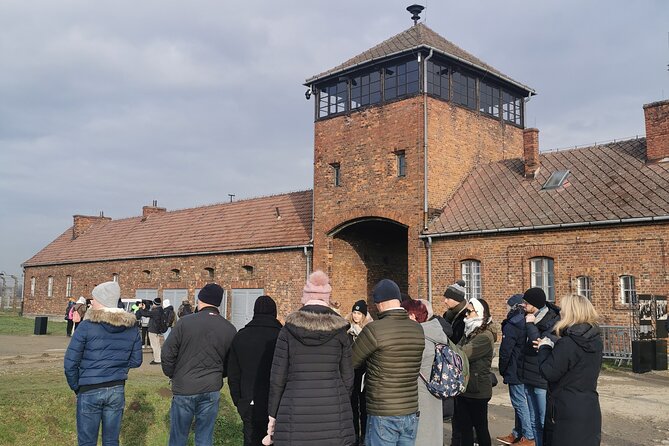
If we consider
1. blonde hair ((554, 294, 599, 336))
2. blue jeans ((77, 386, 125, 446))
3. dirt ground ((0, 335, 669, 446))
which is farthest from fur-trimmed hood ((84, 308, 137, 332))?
dirt ground ((0, 335, 669, 446))

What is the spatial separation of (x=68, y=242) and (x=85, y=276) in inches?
254

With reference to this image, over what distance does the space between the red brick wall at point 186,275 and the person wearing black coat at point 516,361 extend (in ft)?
51.3

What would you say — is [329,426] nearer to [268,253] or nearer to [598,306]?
[598,306]

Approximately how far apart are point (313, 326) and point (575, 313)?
214 centimetres

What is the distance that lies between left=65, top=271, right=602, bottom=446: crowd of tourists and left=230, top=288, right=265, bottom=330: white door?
18.7 meters

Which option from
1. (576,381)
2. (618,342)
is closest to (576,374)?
(576,381)

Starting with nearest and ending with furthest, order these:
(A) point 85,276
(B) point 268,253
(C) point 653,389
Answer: (C) point 653,389 < (B) point 268,253 < (A) point 85,276

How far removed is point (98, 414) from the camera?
5605 mm

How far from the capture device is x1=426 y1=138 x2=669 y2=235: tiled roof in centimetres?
1631

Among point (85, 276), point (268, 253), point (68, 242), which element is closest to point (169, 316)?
point (268, 253)

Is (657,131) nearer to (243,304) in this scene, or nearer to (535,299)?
(535,299)

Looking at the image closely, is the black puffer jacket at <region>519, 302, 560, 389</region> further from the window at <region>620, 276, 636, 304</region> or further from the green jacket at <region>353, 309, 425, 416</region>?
the window at <region>620, 276, 636, 304</region>

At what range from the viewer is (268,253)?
79.9 feet

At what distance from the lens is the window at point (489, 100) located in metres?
22.0
